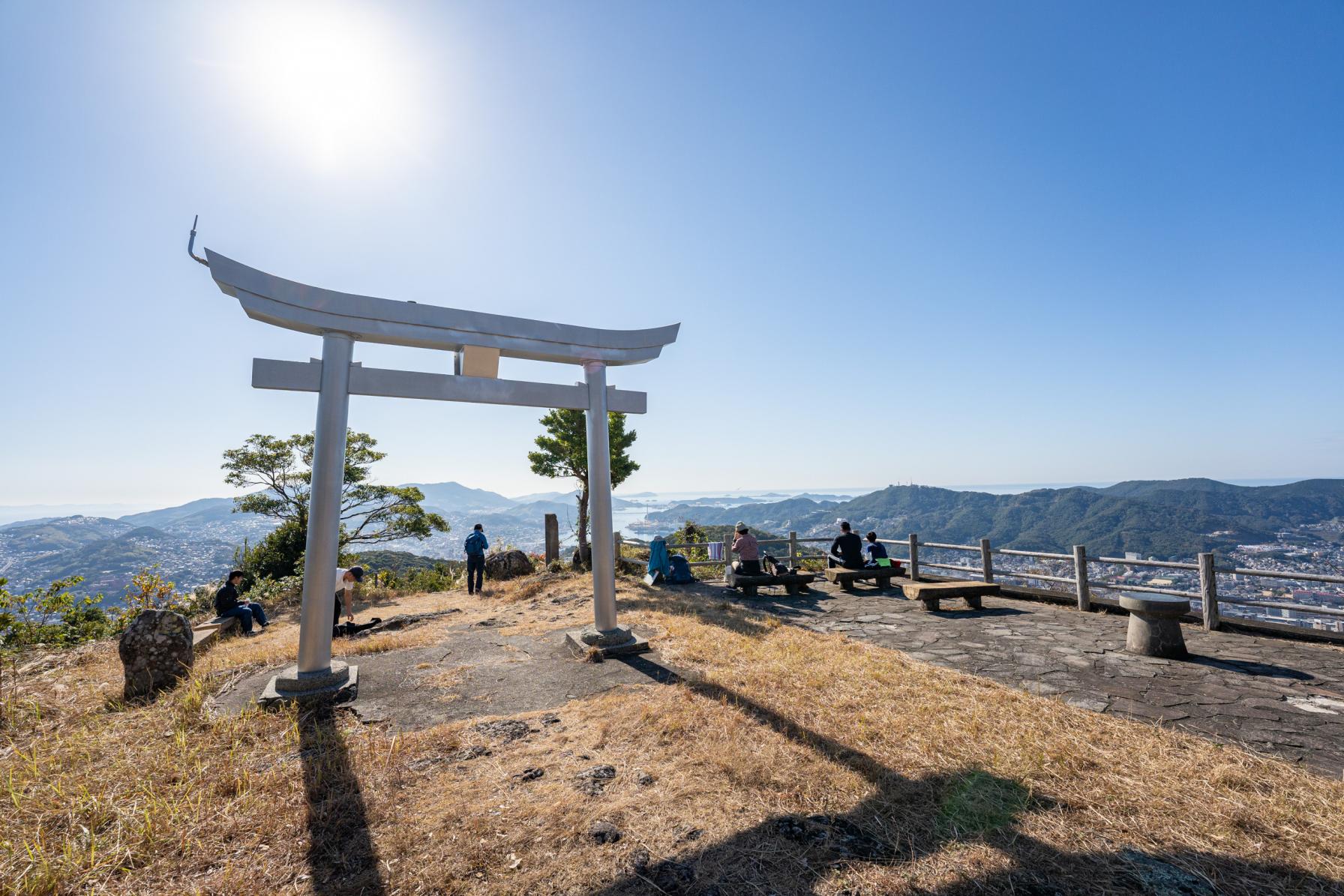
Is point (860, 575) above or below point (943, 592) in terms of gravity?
below

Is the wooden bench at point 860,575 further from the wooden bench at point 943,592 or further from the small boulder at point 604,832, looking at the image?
the small boulder at point 604,832

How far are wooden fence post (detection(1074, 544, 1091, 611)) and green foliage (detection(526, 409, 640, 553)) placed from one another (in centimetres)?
1249

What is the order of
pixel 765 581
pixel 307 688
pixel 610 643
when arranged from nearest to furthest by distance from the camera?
1. pixel 307 688
2. pixel 610 643
3. pixel 765 581

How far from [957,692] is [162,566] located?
1475 centimetres

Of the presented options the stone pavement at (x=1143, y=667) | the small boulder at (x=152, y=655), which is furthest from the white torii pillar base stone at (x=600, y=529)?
the small boulder at (x=152, y=655)

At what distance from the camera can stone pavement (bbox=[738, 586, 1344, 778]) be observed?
389cm

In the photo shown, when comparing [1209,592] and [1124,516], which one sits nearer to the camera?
[1209,592]

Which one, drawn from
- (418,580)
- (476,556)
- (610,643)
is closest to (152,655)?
(610,643)

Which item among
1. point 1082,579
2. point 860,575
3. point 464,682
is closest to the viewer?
point 464,682

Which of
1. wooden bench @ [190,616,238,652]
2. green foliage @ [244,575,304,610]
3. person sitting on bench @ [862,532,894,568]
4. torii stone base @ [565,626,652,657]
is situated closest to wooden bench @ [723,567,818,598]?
person sitting on bench @ [862,532,894,568]

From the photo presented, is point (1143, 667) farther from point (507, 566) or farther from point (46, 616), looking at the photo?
point (46, 616)

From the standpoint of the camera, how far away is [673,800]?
3072 millimetres

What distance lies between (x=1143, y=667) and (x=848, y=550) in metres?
5.57

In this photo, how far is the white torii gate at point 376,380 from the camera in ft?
16.9
